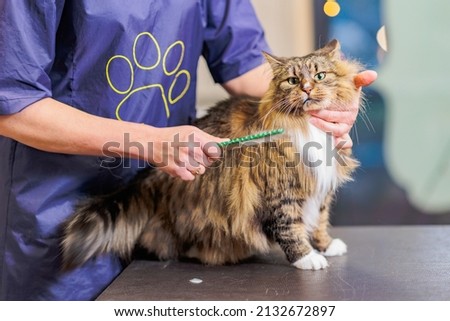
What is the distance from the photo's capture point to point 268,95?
118 cm

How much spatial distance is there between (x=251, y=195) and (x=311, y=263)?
0.19 meters

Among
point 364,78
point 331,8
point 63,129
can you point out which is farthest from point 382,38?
point 63,129

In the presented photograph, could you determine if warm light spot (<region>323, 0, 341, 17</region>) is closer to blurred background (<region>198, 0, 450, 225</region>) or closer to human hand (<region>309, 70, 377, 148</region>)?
blurred background (<region>198, 0, 450, 225</region>)

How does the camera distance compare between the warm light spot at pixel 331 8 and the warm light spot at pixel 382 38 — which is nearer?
the warm light spot at pixel 382 38

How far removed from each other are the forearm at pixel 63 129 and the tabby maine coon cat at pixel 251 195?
19cm

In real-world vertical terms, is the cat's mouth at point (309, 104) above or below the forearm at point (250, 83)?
below

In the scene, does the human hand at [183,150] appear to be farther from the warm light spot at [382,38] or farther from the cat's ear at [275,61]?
the warm light spot at [382,38]

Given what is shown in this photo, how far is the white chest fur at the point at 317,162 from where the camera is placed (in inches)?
44.5

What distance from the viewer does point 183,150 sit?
1.07 m

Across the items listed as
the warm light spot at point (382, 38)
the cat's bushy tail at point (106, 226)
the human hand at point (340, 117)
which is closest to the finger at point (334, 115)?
the human hand at point (340, 117)

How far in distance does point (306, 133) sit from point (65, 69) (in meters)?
0.50

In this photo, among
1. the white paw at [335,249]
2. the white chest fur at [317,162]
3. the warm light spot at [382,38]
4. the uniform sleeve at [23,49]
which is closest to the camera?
the uniform sleeve at [23,49]

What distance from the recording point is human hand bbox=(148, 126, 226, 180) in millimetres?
1068
